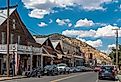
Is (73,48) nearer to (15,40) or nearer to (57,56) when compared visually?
(57,56)

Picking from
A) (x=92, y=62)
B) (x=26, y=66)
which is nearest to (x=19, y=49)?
(x=26, y=66)

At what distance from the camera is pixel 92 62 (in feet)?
536

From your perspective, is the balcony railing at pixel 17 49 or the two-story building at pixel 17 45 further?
the two-story building at pixel 17 45

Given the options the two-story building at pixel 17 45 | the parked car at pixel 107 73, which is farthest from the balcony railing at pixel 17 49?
the parked car at pixel 107 73

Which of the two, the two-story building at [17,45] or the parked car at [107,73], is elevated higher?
the two-story building at [17,45]

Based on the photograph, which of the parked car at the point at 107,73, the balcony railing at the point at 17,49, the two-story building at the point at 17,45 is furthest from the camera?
the two-story building at the point at 17,45

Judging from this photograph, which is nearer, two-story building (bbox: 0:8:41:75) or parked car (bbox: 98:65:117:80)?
parked car (bbox: 98:65:117:80)

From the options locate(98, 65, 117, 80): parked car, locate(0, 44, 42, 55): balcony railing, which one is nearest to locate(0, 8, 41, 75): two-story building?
locate(0, 44, 42, 55): balcony railing

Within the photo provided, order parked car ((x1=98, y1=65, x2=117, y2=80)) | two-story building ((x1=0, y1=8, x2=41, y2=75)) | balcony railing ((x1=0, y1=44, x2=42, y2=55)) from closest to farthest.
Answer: parked car ((x1=98, y1=65, x2=117, y2=80)) < balcony railing ((x1=0, y1=44, x2=42, y2=55)) < two-story building ((x1=0, y1=8, x2=41, y2=75))

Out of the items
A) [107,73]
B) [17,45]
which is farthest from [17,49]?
[107,73]

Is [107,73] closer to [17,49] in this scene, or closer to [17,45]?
[17,49]

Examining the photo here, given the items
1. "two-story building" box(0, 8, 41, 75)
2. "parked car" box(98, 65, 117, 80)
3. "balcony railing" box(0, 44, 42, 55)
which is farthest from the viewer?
"two-story building" box(0, 8, 41, 75)

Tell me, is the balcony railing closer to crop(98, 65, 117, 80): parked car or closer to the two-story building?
the two-story building

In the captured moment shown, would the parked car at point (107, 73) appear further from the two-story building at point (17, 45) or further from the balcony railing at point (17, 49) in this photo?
the balcony railing at point (17, 49)
